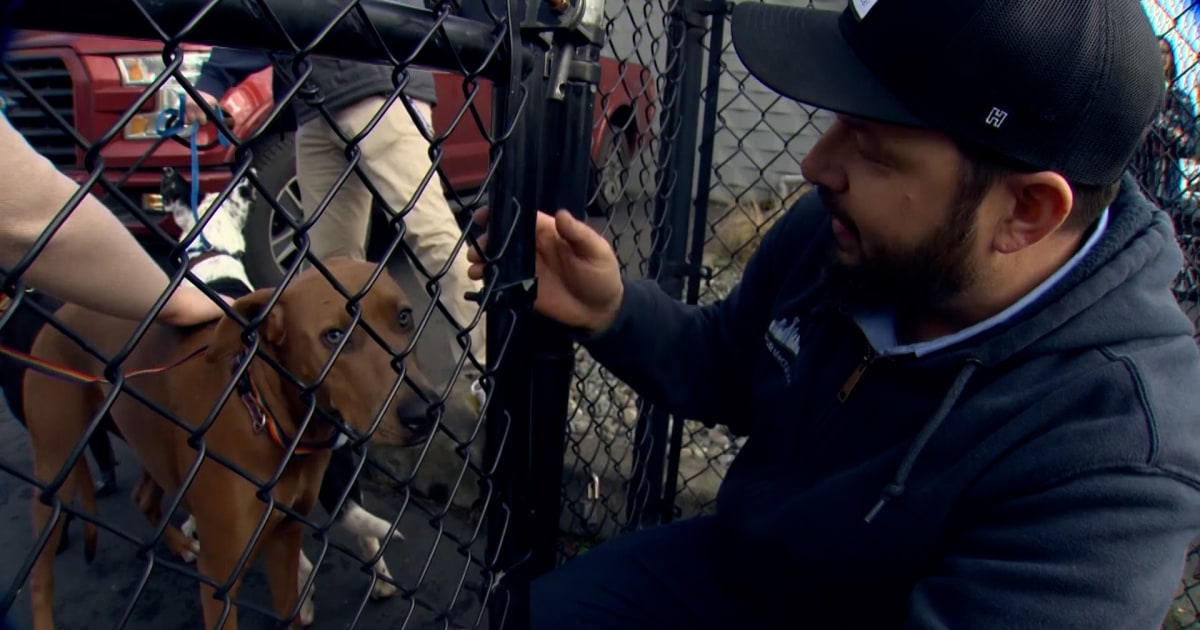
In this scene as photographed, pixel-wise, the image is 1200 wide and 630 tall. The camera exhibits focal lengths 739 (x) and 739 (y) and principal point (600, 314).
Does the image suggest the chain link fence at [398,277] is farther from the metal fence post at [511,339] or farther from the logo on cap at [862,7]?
the logo on cap at [862,7]

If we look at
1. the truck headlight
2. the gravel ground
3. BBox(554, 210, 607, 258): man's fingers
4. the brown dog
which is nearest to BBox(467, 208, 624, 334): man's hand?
BBox(554, 210, 607, 258): man's fingers

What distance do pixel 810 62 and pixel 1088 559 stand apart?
975 millimetres

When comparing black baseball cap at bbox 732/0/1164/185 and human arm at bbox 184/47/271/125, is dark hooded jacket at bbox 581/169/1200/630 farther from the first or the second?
human arm at bbox 184/47/271/125

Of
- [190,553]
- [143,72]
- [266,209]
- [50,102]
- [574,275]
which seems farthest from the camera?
[266,209]

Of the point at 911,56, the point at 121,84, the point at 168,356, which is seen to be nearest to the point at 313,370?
the point at 168,356

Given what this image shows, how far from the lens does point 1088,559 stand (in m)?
1.11

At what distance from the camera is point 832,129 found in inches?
57.9

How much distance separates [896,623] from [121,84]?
454 cm

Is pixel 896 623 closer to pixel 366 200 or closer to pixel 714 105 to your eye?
pixel 714 105

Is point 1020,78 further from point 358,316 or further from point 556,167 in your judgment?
point 358,316

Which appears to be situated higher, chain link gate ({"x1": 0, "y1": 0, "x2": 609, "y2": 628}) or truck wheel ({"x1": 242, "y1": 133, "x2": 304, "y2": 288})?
truck wheel ({"x1": 242, "y1": 133, "x2": 304, "y2": 288})

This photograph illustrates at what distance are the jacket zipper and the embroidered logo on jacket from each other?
17 cm

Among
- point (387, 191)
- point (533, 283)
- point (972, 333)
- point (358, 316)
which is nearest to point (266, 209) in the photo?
point (387, 191)

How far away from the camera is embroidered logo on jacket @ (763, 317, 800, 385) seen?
1.71m
